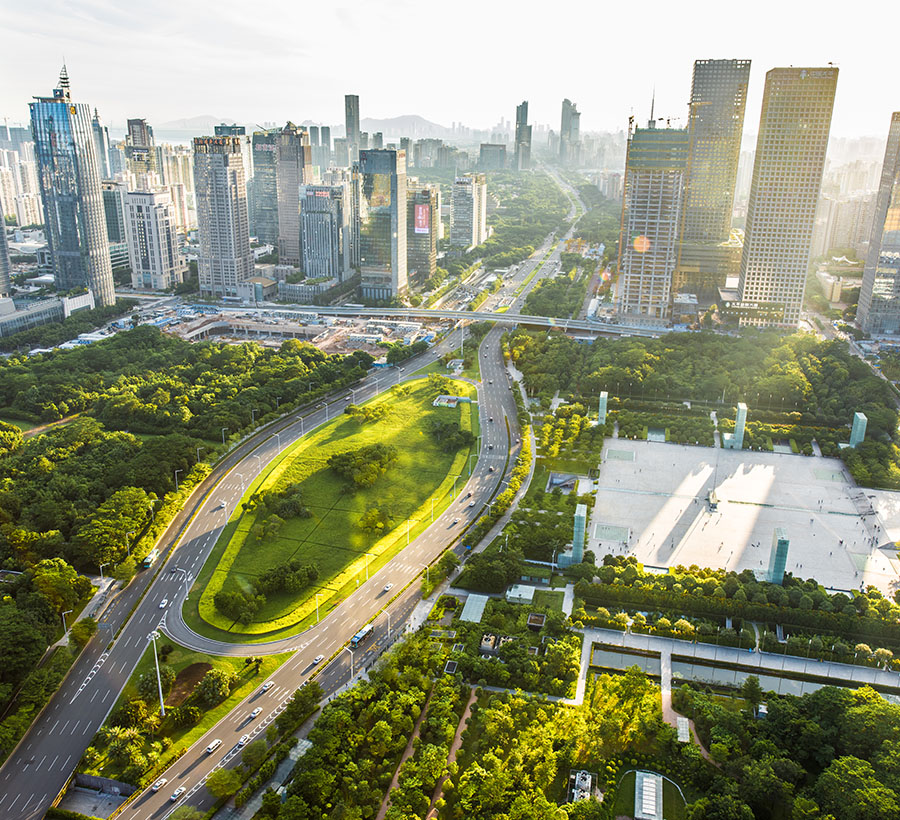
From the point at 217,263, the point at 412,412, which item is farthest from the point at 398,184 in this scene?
the point at 412,412

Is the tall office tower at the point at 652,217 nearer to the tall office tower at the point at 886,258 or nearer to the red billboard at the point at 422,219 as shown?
the tall office tower at the point at 886,258

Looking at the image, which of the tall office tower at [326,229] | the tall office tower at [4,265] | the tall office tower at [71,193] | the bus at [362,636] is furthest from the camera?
the tall office tower at [326,229]

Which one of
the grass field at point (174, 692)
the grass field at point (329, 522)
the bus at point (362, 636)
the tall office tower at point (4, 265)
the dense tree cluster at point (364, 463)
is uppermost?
the tall office tower at point (4, 265)

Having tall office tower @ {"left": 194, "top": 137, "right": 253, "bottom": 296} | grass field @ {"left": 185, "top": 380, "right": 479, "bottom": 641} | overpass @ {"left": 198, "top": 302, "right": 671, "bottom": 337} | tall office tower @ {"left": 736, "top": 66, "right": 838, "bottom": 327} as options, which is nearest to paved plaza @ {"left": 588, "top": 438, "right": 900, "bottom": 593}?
grass field @ {"left": 185, "top": 380, "right": 479, "bottom": 641}

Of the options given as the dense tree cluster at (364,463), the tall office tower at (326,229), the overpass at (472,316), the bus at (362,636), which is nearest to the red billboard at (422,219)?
the tall office tower at (326,229)

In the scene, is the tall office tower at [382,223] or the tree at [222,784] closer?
the tree at [222,784]

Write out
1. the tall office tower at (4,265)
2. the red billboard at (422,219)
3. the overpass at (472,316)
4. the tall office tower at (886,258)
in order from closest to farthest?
the tall office tower at (886,258) → the tall office tower at (4,265) → the overpass at (472,316) → the red billboard at (422,219)

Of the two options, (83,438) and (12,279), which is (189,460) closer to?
(83,438)

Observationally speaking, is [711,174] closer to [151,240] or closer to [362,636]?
[151,240]
